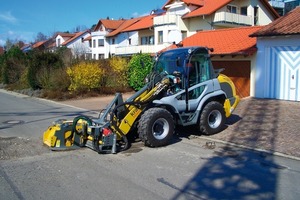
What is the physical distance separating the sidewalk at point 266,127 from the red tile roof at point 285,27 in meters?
3.34

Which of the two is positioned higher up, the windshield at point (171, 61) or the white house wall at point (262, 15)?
the white house wall at point (262, 15)

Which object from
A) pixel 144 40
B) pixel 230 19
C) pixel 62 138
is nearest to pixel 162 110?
pixel 62 138

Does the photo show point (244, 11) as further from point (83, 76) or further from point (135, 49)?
point (83, 76)

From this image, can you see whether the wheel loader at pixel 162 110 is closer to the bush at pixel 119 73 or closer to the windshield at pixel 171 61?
the windshield at pixel 171 61

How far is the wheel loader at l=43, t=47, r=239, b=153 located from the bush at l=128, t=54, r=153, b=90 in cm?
1280

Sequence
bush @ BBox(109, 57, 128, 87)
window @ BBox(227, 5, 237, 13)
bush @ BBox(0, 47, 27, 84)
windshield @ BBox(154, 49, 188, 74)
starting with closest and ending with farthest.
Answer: windshield @ BBox(154, 49, 188, 74)
bush @ BBox(109, 57, 128, 87)
bush @ BBox(0, 47, 27, 84)
window @ BBox(227, 5, 237, 13)

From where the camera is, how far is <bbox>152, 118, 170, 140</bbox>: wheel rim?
861cm

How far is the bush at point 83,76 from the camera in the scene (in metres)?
22.0

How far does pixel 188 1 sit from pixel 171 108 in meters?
31.3

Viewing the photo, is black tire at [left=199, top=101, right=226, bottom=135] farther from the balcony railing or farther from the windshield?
the balcony railing

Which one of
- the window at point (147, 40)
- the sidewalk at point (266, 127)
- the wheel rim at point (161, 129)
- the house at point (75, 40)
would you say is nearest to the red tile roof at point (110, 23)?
the house at point (75, 40)

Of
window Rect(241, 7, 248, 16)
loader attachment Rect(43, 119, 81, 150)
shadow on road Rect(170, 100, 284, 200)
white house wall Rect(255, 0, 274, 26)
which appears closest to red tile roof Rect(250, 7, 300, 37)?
shadow on road Rect(170, 100, 284, 200)

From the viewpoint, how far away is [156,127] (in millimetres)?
8656

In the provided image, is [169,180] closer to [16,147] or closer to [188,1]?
[16,147]
